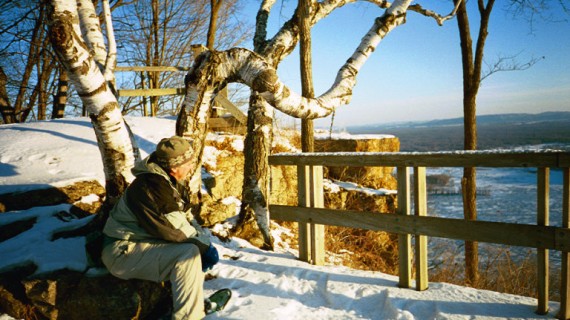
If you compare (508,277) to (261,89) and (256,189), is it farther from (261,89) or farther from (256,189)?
(261,89)

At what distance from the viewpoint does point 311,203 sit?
423cm

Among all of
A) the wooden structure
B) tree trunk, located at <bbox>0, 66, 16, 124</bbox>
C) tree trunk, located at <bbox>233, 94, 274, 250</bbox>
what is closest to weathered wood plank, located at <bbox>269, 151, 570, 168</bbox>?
tree trunk, located at <bbox>233, 94, 274, 250</bbox>

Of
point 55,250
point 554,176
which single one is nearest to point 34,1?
point 55,250

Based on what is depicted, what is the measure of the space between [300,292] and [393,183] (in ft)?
26.8

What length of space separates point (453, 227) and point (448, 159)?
62 centimetres

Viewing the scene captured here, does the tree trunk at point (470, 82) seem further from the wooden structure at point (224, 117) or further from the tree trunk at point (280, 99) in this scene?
the wooden structure at point (224, 117)

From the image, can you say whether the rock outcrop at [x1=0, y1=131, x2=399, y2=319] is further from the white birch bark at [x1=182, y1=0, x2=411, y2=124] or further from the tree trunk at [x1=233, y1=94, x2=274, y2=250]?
the white birch bark at [x1=182, y1=0, x2=411, y2=124]

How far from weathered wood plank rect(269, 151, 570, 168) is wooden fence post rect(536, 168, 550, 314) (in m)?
0.13

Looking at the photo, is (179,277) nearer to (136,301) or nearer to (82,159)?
(136,301)

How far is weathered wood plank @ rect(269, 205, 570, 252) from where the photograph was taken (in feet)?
9.07

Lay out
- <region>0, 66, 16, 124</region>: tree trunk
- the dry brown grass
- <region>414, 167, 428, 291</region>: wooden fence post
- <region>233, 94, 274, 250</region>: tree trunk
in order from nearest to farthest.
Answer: <region>414, 167, 428, 291</region>: wooden fence post, <region>233, 94, 274, 250</region>: tree trunk, the dry brown grass, <region>0, 66, 16, 124</region>: tree trunk

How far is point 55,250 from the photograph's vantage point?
3.32 metres

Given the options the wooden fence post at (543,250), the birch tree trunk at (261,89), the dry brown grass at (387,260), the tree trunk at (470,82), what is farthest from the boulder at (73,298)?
the tree trunk at (470,82)

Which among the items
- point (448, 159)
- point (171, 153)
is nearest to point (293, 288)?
point (171, 153)
